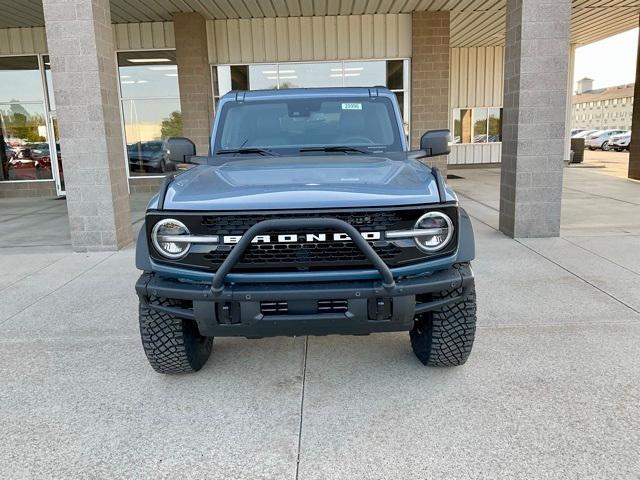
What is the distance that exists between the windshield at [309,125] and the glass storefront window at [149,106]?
427 inches

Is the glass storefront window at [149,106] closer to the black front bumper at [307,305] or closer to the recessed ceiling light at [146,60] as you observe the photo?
the recessed ceiling light at [146,60]

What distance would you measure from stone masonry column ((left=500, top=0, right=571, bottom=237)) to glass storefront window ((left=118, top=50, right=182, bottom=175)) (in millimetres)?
9556

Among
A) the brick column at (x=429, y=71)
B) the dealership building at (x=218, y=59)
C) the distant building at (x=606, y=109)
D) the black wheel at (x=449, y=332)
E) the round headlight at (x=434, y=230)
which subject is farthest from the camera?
the distant building at (x=606, y=109)

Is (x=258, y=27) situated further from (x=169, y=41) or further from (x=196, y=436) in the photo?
(x=196, y=436)

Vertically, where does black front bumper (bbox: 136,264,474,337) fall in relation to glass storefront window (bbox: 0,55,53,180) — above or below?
below

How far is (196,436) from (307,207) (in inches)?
55.4

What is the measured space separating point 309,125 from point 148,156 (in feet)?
38.6

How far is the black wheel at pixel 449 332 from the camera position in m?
3.31

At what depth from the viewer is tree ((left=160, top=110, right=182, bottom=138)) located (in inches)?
576

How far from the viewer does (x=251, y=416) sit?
314cm

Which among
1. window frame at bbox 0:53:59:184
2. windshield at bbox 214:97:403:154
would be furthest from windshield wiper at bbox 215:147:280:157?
window frame at bbox 0:53:59:184

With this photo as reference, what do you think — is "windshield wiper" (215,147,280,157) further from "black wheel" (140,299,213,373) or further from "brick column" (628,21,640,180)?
"brick column" (628,21,640,180)

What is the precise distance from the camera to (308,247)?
2.87m

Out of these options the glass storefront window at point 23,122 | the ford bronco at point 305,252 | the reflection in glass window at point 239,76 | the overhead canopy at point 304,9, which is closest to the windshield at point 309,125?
the ford bronco at point 305,252
